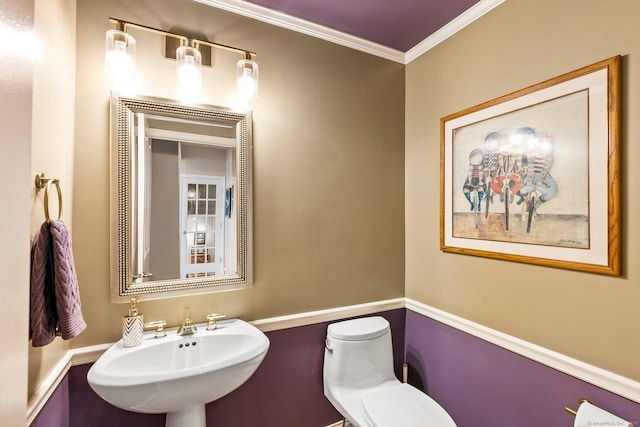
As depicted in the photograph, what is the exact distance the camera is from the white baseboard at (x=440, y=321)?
104 cm

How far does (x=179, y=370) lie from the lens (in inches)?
42.4

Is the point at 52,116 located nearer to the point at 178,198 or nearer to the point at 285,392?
the point at 178,198

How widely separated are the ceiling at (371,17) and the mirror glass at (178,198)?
611mm

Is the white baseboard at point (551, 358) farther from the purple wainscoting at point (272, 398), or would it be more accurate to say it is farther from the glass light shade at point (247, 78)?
the glass light shade at point (247, 78)

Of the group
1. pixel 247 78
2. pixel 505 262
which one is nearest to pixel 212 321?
pixel 247 78

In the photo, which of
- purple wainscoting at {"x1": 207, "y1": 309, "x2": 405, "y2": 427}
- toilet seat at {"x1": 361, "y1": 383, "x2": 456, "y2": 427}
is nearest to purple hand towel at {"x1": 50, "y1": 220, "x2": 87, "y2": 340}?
purple wainscoting at {"x1": 207, "y1": 309, "x2": 405, "y2": 427}

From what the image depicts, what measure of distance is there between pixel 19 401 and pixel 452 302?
1.76 meters

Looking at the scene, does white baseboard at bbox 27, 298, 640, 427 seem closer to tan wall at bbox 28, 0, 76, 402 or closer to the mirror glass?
tan wall at bbox 28, 0, 76, 402

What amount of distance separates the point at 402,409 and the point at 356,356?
0.32m

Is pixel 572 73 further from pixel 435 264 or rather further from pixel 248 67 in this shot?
pixel 248 67

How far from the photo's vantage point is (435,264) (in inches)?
71.9

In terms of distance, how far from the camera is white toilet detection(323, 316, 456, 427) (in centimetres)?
142

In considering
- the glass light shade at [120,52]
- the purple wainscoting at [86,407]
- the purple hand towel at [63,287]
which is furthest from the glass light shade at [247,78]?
the purple wainscoting at [86,407]

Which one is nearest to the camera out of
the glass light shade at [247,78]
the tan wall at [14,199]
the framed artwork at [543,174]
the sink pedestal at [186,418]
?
the tan wall at [14,199]
